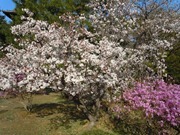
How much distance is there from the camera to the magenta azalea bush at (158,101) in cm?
1166

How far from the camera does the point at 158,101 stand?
39.4ft

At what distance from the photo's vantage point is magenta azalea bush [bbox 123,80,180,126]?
38.2ft

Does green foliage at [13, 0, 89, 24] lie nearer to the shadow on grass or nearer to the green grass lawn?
the shadow on grass

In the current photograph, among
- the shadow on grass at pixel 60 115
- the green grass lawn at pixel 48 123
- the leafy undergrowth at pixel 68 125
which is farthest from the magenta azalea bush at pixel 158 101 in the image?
the shadow on grass at pixel 60 115

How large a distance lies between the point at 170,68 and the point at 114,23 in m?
9.31

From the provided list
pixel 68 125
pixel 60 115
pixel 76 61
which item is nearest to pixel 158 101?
pixel 76 61

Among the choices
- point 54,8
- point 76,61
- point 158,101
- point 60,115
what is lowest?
→ point 60,115

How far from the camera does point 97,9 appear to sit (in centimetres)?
1853

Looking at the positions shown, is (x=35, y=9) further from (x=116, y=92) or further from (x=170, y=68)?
(x=116, y=92)

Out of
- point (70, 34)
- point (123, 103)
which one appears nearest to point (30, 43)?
point (70, 34)

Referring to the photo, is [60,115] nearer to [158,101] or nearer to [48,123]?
[48,123]

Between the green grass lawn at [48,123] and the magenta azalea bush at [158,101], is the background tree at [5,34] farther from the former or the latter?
the magenta azalea bush at [158,101]

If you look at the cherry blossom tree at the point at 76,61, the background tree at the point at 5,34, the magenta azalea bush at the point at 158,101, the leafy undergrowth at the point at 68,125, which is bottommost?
the leafy undergrowth at the point at 68,125

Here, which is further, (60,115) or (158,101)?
(60,115)
